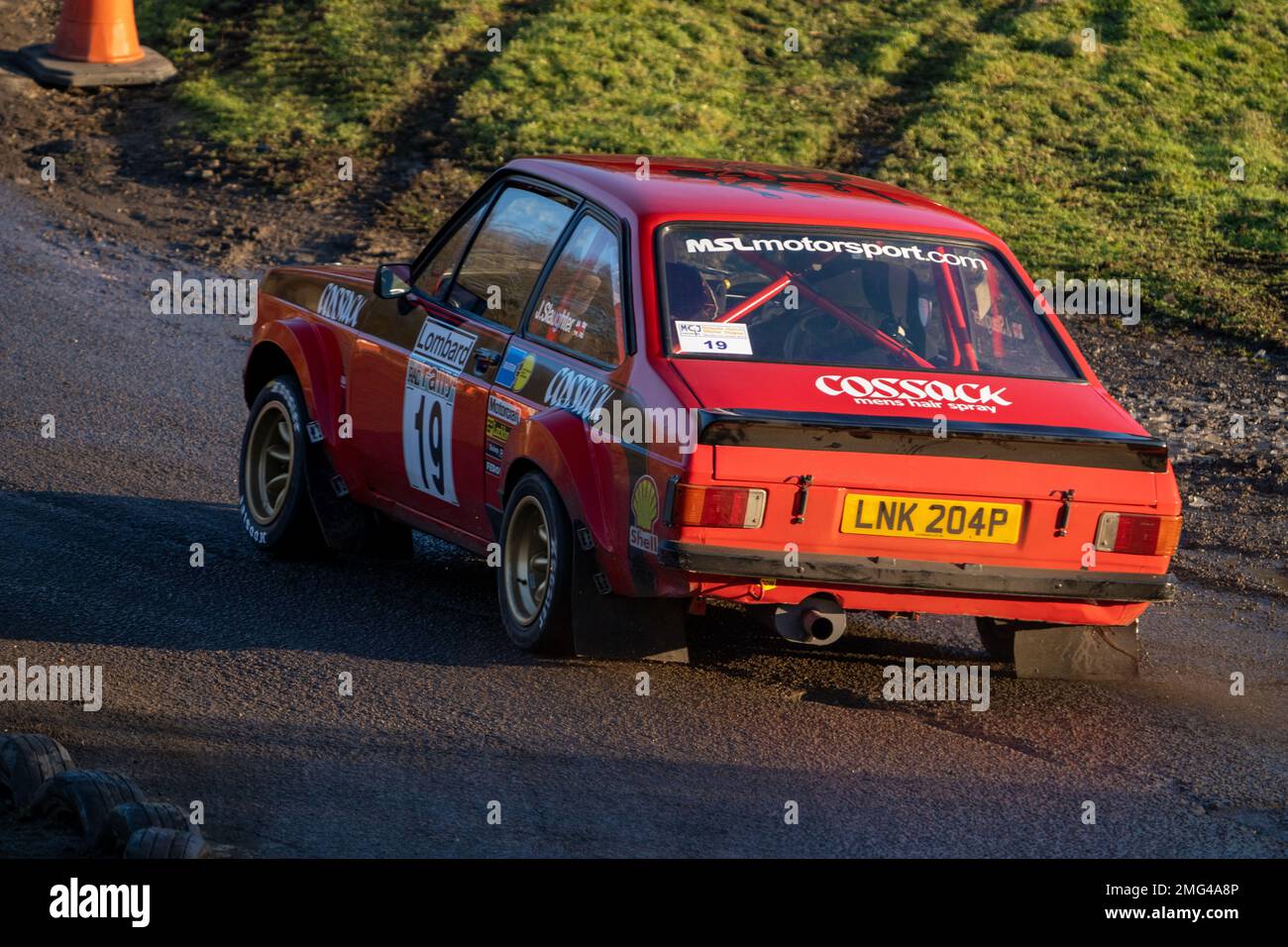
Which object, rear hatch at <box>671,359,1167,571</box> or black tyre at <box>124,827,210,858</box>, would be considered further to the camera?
rear hatch at <box>671,359,1167,571</box>

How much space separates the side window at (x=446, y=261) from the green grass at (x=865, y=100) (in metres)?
6.77

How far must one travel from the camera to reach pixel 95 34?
58.7 ft

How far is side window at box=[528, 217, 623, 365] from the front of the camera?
6.70 m

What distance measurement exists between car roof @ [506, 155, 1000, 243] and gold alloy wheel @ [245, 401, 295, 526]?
5.16ft

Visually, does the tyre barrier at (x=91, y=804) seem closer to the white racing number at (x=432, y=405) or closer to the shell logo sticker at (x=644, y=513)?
the shell logo sticker at (x=644, y=513)

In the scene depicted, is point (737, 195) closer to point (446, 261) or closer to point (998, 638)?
point (446, 261)

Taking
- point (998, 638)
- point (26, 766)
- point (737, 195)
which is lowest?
point (998, 638)

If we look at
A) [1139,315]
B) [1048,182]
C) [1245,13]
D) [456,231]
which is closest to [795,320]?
[456,231]

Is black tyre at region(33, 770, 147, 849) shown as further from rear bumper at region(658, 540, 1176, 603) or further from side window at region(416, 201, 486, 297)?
side window at region(416, 201, 486, 297)

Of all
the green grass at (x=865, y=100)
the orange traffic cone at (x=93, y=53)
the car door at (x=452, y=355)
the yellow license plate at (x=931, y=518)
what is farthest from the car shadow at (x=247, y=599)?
the orange traffic cone at (x=93, y=53)

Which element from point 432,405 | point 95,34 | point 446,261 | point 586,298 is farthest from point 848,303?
point 95,34

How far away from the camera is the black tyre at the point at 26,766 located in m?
4.98

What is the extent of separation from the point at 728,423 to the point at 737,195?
58.6 inches

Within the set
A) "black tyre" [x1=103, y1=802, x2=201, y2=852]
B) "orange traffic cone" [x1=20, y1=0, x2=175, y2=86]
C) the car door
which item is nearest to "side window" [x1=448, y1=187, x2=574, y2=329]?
the car door
